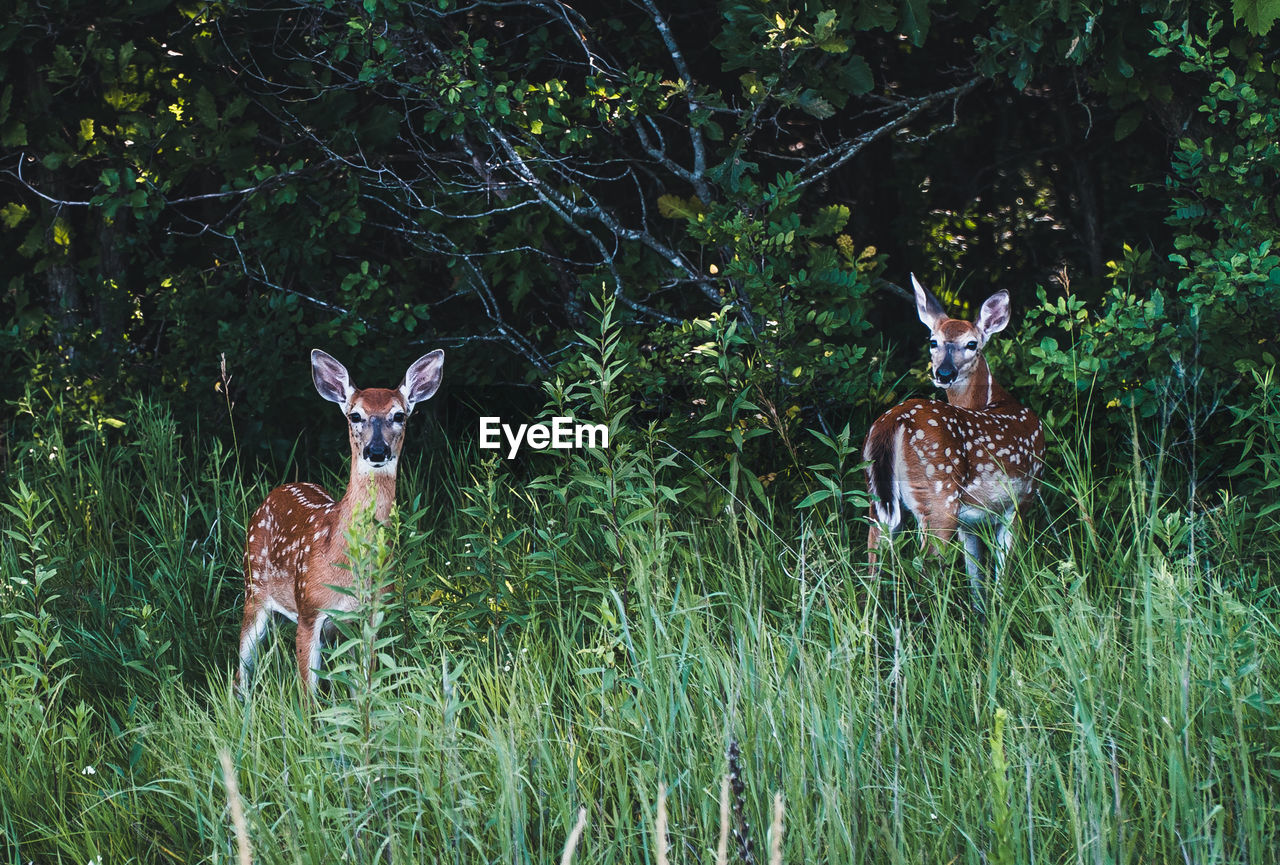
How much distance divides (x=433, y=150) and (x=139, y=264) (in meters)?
1.83

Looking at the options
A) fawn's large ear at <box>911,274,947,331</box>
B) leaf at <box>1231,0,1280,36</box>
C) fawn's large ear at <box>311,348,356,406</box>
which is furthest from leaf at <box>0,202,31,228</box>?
leaf at <box>1231,0,1280,36</box>

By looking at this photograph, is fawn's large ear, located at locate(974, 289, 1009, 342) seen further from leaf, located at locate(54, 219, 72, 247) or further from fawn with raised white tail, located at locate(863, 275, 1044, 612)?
leaf, located at locate(54, 219, 72, 247)

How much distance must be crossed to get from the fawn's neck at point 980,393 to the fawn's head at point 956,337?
0.09ft

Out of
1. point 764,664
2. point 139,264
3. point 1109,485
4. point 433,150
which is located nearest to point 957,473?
point 1109,485

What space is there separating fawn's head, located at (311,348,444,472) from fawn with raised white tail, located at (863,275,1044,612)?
4.84 ft

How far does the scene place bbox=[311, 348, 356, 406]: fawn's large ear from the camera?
436 centimetres

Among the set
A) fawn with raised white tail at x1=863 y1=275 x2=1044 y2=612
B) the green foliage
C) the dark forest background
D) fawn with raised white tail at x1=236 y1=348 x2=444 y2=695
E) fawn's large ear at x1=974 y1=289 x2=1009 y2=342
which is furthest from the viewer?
fawn's large ear at x1=974 y1=289 x2=1009 y2=342

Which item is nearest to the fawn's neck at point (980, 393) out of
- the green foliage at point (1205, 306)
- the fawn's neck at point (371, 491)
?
the green foliage at point (1205, 306)

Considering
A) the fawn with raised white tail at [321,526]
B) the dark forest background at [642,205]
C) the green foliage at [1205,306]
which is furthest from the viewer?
the dark forest background at [642,205]

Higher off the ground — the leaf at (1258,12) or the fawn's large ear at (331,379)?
the leaf at (1258,12)

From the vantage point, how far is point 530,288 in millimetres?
5828

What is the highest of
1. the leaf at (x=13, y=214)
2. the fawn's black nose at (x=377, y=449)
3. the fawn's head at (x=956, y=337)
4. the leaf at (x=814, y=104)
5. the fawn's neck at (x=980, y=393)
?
the leaf at (x=814, y=104)

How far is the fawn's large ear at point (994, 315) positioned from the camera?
5.07 metres

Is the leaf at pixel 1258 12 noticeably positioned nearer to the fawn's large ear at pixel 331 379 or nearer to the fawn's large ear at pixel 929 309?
the fawn's large ear at pixel 929 309
